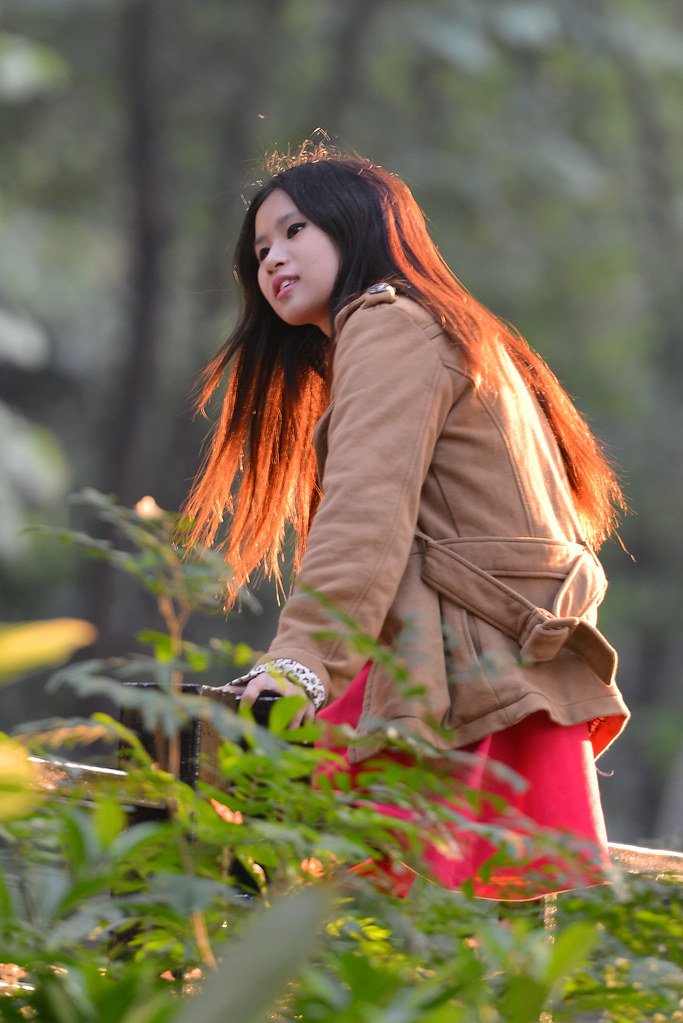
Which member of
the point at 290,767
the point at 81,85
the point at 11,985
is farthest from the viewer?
the point at 81,85

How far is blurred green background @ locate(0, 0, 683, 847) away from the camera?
9828 mm

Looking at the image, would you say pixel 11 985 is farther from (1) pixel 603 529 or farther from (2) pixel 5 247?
(2) pixel 5 247

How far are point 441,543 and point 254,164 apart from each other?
8.10m

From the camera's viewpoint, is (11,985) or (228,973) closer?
(228,973)

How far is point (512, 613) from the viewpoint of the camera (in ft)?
5.60

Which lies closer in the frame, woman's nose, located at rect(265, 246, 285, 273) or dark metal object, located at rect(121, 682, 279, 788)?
dark metal object, located at rect(121, 682, 279, 788)

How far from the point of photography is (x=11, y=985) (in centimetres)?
102

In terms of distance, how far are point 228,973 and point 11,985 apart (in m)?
0.61

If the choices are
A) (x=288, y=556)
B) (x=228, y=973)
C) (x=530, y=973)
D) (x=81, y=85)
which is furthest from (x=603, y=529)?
(x=81, y=85)

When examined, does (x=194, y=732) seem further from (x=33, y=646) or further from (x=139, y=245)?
(x=139, y=245)

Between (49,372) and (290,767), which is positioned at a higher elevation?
(290,767)

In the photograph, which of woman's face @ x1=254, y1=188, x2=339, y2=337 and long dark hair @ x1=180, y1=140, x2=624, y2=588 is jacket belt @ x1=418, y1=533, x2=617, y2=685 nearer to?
long dark hair @ x1=180, y1=140, x2=624, y2=588

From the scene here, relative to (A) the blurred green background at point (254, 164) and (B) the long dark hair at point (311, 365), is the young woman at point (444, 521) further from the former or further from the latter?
(A) the blurred green background at point (254, 164)

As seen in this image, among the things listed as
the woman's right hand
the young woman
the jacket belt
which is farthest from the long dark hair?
the woman's right hand
